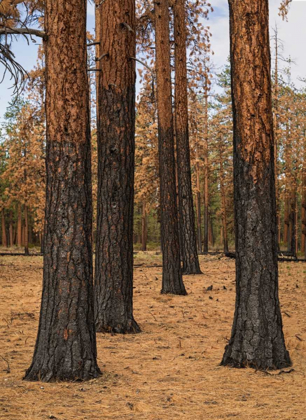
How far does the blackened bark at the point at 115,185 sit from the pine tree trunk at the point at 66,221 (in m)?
2.49

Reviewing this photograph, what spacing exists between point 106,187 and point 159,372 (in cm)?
334

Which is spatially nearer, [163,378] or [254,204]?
[163,378]

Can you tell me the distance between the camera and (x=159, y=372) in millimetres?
5906

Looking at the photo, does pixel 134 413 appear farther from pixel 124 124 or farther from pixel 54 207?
pixel 124 124

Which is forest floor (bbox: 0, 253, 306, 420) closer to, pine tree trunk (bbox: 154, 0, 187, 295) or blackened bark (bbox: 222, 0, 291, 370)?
blackened bark (bbox: 222, 0, 291, 370)

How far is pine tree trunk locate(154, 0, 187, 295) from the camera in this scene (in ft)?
40.0

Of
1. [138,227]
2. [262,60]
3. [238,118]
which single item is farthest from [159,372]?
[138,227]

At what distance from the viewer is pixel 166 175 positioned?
12.4 meters

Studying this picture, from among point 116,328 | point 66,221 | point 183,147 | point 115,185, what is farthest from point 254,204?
point 183,147

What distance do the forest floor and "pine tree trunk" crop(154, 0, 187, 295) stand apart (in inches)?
64.9

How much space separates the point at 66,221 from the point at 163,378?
6.84 ft

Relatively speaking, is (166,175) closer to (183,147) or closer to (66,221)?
(183,147)

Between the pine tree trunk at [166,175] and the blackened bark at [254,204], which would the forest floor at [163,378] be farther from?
the pine tree trunk at [166,175]

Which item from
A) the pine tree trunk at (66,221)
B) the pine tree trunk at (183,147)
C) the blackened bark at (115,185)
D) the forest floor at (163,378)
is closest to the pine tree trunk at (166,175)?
the forest floor at (163,378)
